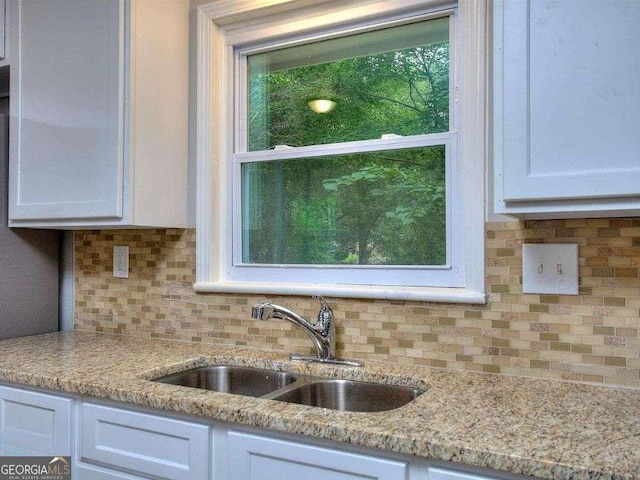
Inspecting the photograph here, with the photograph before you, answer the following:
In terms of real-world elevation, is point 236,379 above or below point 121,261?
below

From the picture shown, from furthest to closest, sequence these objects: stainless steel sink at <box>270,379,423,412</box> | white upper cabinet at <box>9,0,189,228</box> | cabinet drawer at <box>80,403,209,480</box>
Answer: white upper cabinet at <box>9,0,189,228</box>
stainless steel sink at <box>270,379,423,412</box>
cabinet drawer at <box>80,403,209,480</box>

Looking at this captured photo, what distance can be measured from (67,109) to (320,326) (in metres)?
1.11

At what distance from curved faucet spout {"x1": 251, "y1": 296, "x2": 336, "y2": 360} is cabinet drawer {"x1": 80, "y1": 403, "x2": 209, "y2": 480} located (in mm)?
447

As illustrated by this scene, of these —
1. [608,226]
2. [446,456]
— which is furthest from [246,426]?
Result: [608,226]

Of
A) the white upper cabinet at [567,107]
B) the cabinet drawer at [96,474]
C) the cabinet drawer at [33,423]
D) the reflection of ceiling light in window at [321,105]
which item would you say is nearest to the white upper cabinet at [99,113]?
the reflection of ceiling light in window at [321,105]

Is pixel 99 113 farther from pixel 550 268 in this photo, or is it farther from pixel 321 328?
pixel 550 268

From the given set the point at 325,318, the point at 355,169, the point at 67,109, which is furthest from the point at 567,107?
the point at 67,109

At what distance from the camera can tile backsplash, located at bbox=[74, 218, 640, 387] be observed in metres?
1.31

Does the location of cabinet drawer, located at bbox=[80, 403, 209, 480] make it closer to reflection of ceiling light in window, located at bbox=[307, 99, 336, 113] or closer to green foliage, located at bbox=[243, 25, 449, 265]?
green foliage, located at bbox=[243, 25, 449, 265]

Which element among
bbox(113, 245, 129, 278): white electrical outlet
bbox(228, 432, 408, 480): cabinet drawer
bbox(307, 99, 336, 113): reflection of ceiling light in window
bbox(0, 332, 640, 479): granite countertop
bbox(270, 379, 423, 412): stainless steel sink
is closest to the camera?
bbox(0, 332, 640, 479): granite countertop

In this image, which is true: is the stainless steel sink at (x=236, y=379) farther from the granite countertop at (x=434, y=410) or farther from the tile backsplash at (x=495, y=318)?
the tile backsplash at (x=495, y=318)

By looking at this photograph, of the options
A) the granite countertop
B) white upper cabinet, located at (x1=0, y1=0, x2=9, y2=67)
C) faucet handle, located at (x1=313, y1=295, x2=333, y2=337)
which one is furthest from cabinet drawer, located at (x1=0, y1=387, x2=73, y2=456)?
white upper cabinet, located at (x1=0, y1=0, x2=9, y2=67)

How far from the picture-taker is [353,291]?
1620 millimetres

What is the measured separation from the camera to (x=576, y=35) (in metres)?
1.09
